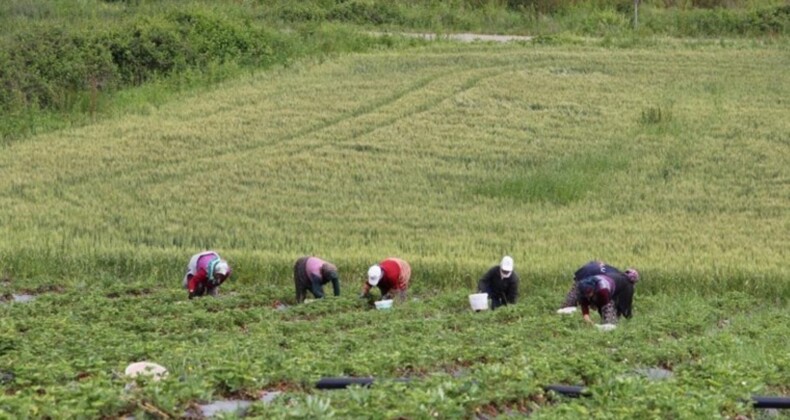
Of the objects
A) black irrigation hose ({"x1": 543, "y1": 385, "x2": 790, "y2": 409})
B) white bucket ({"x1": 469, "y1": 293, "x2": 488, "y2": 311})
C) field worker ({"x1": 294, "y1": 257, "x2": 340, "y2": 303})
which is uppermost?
black irrigation hose ({"x1": 543, "y1": 385, "x2": 790, "y2": 409})

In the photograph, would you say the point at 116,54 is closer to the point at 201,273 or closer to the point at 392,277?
the point at 201,273

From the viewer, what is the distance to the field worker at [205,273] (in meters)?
17.1

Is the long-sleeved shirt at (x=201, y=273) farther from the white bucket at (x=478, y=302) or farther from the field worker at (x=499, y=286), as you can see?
the field worker at (x=499, y=286)

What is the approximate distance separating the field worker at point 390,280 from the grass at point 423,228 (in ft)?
1.32

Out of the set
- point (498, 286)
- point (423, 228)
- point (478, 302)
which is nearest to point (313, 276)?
point (478, 302)

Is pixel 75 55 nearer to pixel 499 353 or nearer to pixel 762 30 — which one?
pixel 762 30

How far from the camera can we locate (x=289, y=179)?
88.8 feet

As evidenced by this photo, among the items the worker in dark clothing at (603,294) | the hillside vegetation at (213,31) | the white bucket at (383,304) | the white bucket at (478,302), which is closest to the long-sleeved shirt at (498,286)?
the white bucket at (478,302)

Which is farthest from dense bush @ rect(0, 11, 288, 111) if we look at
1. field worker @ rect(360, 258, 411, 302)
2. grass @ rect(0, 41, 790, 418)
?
field worker @ rect(360, 258, 411, 302)

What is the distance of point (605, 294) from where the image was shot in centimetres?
1498

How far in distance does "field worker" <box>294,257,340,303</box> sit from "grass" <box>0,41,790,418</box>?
1.91 feet

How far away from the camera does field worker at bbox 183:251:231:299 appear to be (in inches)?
672

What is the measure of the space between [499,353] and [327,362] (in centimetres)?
193

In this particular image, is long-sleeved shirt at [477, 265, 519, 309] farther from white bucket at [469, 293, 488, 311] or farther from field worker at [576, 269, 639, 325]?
field worker at [576, 269, 639, 325]
